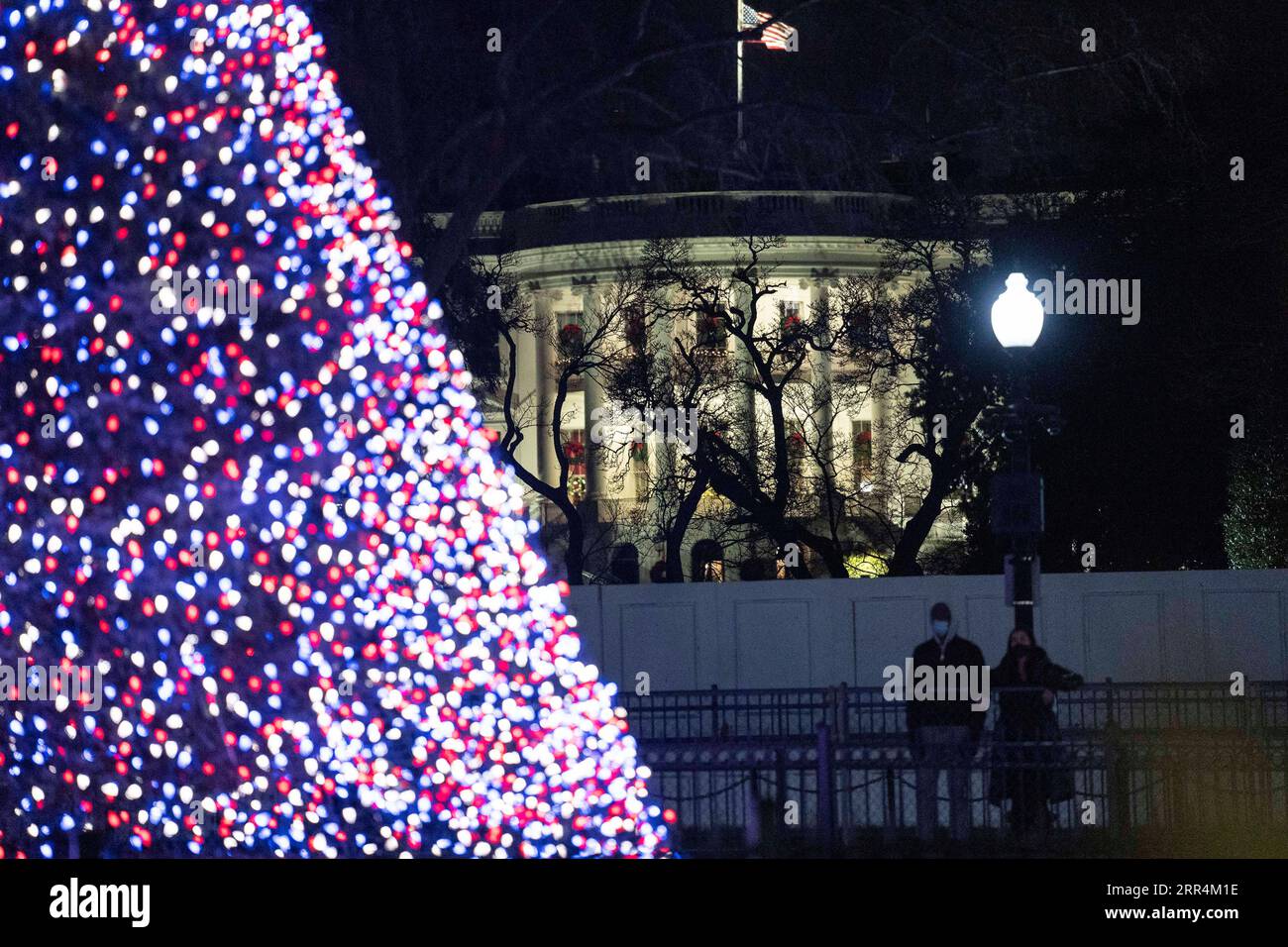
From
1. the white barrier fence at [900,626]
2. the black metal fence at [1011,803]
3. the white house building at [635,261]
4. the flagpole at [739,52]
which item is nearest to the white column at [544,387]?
the white house building at [635,261]

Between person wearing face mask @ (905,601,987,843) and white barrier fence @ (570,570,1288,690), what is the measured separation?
5526 millimetres

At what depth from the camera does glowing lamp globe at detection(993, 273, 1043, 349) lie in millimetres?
13258

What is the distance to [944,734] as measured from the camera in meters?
13.6

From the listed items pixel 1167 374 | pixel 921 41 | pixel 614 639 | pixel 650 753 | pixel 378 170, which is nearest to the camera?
pixel 650 753

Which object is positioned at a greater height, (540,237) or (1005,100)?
(540,237)

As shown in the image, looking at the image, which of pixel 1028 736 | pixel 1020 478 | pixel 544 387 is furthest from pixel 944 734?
pixel 544 387

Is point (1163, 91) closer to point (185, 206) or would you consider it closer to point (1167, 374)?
point (185, 206)

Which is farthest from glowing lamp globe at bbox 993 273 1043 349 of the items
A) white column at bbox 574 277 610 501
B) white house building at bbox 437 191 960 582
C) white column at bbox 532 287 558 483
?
white column at bbox 532 287 558 483

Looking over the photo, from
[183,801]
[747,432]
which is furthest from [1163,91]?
[747,432]

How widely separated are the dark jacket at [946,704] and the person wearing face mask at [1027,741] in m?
0.22

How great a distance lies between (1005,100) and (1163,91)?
1911mm

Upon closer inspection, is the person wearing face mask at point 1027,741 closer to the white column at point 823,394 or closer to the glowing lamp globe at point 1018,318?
the glowing lamp globe at point 1018,318

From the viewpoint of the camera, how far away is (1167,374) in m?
34.3

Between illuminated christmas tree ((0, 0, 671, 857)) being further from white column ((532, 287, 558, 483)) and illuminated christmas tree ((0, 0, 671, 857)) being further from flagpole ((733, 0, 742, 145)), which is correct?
white column ((532, 287, 558, 483))
